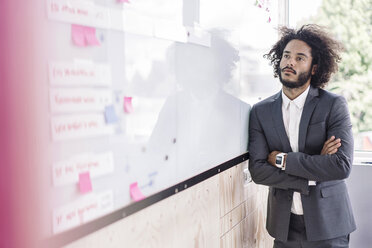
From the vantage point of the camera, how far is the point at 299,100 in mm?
2230

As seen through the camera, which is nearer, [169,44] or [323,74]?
[169,44]

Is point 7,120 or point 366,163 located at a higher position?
point 7,120

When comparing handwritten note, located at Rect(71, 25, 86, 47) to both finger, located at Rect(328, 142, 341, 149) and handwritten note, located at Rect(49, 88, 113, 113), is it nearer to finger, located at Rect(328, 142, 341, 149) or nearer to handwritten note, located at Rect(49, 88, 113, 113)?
handwritten note, located at Rect(49, 88, 113, 113)

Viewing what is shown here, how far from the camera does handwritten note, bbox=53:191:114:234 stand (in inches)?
38.9

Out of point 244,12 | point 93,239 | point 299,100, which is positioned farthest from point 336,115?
point 93,239

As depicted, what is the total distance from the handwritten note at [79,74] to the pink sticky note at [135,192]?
0.35 meters

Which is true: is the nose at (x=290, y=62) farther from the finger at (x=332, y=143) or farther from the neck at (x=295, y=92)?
the finger at (x=332, y=143)

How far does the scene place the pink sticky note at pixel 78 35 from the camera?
3.28 feet

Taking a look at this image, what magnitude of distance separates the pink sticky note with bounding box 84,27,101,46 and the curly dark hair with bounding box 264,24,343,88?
163cm

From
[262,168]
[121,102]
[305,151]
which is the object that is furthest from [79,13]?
[305,151]

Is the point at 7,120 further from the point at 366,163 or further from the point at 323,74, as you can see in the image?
the point at 366,163

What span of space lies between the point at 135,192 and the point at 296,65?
1429mm

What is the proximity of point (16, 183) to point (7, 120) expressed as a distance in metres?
0.15

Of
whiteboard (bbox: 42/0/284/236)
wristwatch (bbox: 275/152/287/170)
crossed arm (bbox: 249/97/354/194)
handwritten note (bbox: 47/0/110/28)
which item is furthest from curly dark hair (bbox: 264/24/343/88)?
handwritten note (bbox: 47/0/110/28)
